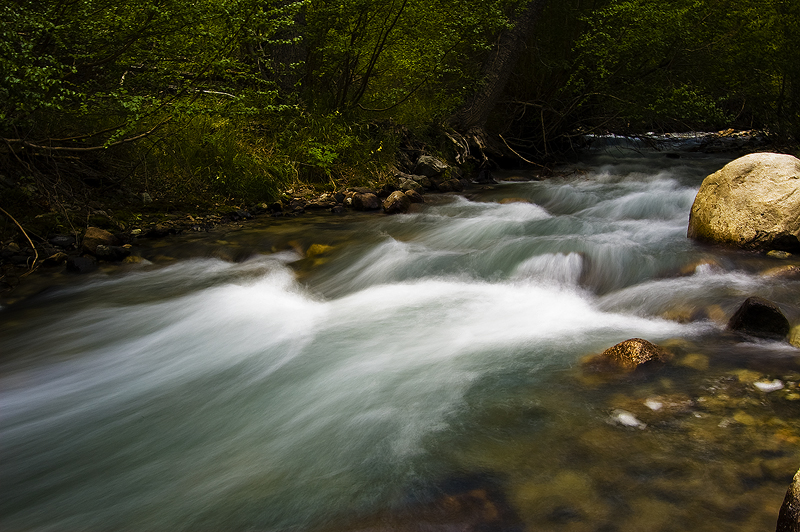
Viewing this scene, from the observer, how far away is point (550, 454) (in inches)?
110

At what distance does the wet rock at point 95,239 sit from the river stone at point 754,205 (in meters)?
6.48

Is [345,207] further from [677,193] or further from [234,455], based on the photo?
[234,455]

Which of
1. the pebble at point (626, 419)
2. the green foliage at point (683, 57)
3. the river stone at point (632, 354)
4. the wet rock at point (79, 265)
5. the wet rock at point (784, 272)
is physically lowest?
the wet rock at point (784, 272)

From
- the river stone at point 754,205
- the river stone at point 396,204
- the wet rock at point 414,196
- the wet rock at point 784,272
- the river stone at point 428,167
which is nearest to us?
the wet rock at point 784,272

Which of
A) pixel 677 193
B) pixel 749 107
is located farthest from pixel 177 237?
pixel 749 107

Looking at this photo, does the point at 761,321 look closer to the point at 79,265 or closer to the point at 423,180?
the point at 79,265

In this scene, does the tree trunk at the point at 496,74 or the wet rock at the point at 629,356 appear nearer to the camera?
the wet rock at the point at 629,356

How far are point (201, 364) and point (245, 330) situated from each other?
0.60m

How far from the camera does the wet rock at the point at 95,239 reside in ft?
21.0

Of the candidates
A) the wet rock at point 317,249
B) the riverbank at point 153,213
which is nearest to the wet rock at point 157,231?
the riverbank at point 153,213

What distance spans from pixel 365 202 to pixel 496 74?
194 inches

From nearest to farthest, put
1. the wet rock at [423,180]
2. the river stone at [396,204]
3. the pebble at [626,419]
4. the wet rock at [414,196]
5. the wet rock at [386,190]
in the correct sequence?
the pebble at [626,419]
the river stone at [396,204]
the wet rock at [414,196]
the wet rock at [386,190]
the wet rock at [423,180]

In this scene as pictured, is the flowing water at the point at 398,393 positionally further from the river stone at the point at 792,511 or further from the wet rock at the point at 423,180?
the wet rock at the point at 423,180

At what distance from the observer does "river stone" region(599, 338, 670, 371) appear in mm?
3621
